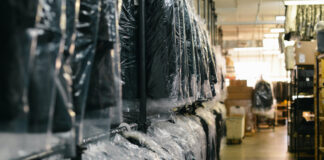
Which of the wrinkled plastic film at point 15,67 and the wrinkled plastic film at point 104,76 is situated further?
the wrinkled plastic film at point 104,76

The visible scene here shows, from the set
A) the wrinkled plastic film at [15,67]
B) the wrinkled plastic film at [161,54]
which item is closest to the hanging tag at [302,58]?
the wrinkled plastic film at [161,54]

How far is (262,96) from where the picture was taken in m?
12.0

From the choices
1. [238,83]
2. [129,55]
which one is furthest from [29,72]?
[238,83]

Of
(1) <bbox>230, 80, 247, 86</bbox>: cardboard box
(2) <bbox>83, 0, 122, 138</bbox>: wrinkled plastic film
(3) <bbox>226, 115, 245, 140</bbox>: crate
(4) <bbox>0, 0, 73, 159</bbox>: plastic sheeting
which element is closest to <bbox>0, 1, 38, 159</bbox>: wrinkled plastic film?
(4) <bbox>0, 0, 73, 159</bbox>: plastic sheeting

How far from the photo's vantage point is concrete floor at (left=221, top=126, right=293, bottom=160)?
26.1 feet

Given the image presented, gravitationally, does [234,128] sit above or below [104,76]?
below

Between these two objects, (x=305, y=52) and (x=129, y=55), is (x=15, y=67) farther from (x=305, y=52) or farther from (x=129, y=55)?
(x=305, y=52)

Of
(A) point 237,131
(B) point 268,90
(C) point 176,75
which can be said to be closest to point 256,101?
(B) point 268,90

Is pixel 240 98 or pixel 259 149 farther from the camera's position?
pixel 240 98

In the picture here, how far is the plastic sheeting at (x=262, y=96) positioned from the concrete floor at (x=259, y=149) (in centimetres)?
95

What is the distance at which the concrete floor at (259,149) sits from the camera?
26.1 ft

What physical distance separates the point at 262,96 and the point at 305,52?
181 inches

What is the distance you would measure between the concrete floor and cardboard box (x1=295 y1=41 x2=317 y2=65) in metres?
1.98

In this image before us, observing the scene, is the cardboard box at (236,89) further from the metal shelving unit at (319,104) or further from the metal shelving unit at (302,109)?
the metal shelving unit at (319,104)
